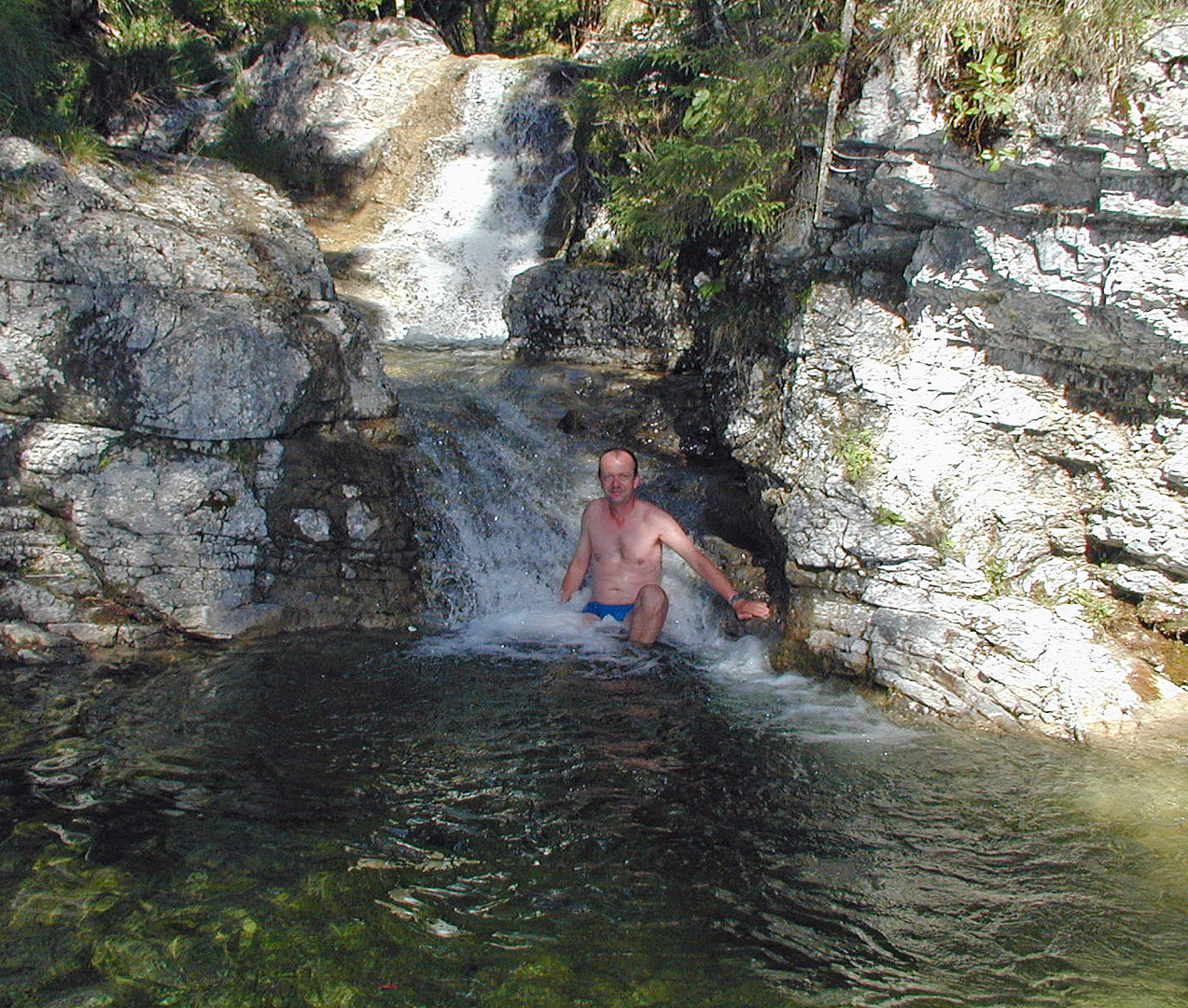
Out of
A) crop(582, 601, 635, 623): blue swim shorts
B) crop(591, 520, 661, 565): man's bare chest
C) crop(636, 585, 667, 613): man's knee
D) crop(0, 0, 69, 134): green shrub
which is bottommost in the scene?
crop(582, 601, 635, 623): blue swim shorts

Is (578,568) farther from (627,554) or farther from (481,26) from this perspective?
(481,26)

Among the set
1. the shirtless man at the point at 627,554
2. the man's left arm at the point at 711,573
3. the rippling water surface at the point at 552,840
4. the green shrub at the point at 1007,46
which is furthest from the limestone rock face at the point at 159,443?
the green shrub at the point at 1007,46

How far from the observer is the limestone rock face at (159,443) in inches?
234

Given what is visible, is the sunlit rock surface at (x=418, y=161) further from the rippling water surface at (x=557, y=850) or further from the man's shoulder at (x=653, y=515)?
the rippling water surface at (x=557, y=850)

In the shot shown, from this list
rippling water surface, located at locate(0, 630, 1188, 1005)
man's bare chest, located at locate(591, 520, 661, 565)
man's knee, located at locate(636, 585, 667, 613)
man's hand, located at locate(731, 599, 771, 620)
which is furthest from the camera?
man's bare chest, located at locate(591, 520, 661, 565)

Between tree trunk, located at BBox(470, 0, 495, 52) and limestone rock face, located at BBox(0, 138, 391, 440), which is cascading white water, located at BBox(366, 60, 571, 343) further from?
tree trunk, located at BBox(470, 0, 495, 52)

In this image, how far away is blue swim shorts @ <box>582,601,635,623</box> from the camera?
6.36 m

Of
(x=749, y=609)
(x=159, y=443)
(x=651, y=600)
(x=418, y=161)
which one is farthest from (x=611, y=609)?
(x=418, y=161)

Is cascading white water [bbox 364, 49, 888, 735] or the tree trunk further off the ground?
the tree trunk

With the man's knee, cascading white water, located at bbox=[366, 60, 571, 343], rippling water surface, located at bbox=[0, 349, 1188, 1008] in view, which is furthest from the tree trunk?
rippling water surface, located at bbox=[0, 349, 1188, 1008]

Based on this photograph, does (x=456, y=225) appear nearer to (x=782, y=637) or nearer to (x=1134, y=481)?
(x=782, y=637)

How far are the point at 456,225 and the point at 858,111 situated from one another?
6.65m

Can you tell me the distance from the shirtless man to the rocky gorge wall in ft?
2.39

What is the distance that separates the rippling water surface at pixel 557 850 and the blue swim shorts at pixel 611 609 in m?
0.95
